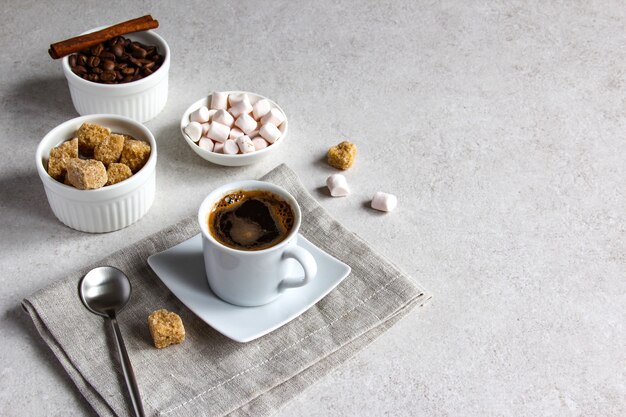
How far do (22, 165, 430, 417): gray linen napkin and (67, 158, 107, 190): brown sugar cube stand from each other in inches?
5.8

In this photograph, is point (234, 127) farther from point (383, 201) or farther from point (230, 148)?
point (383, 201)

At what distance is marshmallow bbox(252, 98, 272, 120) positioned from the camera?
1.88 m

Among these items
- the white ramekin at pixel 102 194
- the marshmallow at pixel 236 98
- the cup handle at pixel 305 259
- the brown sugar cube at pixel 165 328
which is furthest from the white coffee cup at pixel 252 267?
the marshmallow at pixel 236 98

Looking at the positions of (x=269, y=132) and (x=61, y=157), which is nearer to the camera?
(x=61, y=157)

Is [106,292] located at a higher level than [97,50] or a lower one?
lower

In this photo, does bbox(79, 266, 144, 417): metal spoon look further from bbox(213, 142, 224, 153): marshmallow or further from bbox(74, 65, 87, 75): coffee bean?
bbox(74, 65, 87, 75): coffee bean

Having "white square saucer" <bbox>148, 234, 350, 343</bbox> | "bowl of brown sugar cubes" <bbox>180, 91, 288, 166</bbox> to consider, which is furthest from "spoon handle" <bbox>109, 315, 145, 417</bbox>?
"bowl of brown sugar cubes" <bbox>180, 91, 288, 166</bbox>

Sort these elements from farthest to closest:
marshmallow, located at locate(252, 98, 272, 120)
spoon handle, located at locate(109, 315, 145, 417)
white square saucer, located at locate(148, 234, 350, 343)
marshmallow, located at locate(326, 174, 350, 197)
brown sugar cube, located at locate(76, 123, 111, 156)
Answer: marshmallow, located at locate(252, 98, 272, 120)
marshmallow, located at locate(326, 174, 350, 197)
brown sugar cube, located at locate(76, 123, 111, 156)
white square saucer, located at locate(148, 234, 350, 343)
spoon handle, located at locate(109, 315, 145, 417)

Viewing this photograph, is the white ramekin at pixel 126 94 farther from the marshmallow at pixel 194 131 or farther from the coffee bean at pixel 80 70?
the marshmallow at pixel 194 131

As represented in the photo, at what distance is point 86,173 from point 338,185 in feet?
1.84

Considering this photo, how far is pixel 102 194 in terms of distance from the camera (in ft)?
5.13

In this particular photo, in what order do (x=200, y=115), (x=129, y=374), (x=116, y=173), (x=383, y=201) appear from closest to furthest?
(x=129, y=374)
(x=116, y=173)
(x=383, y=201)
(x=200, y=115)

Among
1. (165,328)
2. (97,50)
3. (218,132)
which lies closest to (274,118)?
(218,132)

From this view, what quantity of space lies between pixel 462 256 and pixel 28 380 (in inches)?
35.7
